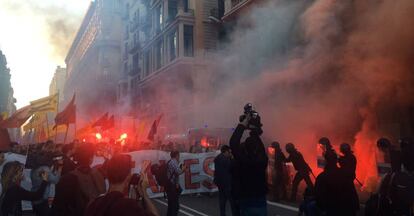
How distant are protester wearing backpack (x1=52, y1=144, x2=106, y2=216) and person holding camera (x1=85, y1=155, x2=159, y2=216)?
0.88 meters

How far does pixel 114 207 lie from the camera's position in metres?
1.91

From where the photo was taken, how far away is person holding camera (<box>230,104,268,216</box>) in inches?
146

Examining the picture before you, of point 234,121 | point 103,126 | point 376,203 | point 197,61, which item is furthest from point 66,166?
point 197,61

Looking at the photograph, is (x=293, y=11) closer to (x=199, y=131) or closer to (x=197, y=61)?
(x=199, y=131)

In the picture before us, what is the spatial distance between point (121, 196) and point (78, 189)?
4.56 ft

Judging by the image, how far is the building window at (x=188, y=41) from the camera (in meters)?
24.8

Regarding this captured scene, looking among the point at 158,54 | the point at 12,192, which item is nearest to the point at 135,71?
the point at 158,54

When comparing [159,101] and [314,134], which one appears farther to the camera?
[159,101]

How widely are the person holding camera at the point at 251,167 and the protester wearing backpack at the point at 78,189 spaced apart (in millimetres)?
1300

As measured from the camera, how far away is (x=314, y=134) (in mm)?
14711

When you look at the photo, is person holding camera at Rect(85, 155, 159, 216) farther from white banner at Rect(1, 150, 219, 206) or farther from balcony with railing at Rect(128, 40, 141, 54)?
balcony with railing at Rect(128, 40, 141, 54)

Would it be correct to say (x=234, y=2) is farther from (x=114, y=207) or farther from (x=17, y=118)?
(x=114, y=207)

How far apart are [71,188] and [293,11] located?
514 inches

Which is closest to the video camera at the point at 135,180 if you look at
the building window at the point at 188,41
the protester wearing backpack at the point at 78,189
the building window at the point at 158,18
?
the protester wearing backpack at the point at 78,189
